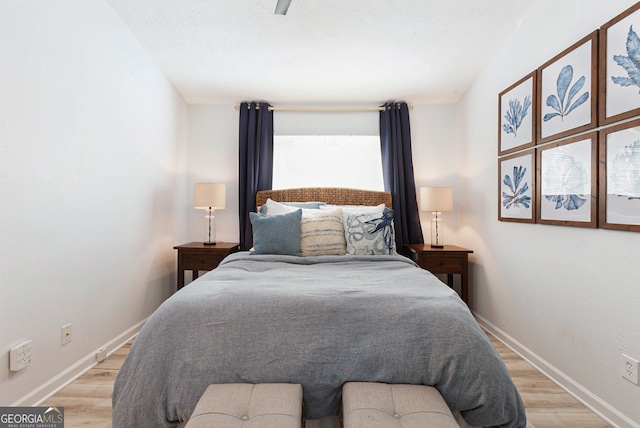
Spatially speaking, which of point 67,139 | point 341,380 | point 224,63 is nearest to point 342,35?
point 224,63

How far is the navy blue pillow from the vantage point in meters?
2.61

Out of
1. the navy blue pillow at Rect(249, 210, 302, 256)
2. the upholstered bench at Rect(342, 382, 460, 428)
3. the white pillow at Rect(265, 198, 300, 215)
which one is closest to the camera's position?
the upholstered bench at Rect(342, 382, 460, 428)

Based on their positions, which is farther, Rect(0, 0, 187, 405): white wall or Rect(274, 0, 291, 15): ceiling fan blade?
Rect(274, 0, 291, 15): ceiling fan blade

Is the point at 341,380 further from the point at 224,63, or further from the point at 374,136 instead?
the point at 374,136

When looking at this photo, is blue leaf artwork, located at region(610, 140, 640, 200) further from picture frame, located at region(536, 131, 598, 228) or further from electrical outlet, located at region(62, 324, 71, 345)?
electrical outlet, located at region(62, 324, 71, 345)

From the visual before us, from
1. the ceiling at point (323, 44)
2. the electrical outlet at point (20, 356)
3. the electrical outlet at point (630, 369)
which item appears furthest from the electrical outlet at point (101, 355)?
the electrical outlet at point (630, 369)

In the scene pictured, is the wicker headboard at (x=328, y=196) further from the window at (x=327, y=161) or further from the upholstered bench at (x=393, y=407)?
the upholstered bench at (x=393, y=407)

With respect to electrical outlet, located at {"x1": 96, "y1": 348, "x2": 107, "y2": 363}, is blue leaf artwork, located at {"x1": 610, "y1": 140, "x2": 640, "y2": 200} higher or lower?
higher

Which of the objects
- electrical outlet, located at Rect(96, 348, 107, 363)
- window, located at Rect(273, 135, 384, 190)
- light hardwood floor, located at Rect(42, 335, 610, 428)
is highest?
window, located at Rect(273, 135, 384, 190)

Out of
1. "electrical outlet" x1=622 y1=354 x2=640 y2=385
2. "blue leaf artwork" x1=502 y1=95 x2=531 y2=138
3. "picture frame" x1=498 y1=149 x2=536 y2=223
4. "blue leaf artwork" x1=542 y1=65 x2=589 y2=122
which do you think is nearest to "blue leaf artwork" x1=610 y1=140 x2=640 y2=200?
"blue leaf artwork" x1=542 y1=65 x2=589 y2=122

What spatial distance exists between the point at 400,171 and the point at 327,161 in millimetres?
830

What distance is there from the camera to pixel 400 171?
365 centimetres

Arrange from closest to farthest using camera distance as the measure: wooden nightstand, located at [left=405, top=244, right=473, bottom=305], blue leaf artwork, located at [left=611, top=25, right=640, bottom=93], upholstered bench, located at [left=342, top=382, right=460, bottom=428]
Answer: upholstered bench, located at [left=342, top=382, right=460, bottom=428] < blue leaf artwork, located at [left=611, top=25, right=640, bottom=93] < wooden nightstand, located at [left=405, top=244, right=473, bottom=305]

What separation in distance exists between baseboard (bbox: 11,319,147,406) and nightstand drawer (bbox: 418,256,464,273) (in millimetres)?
2604
